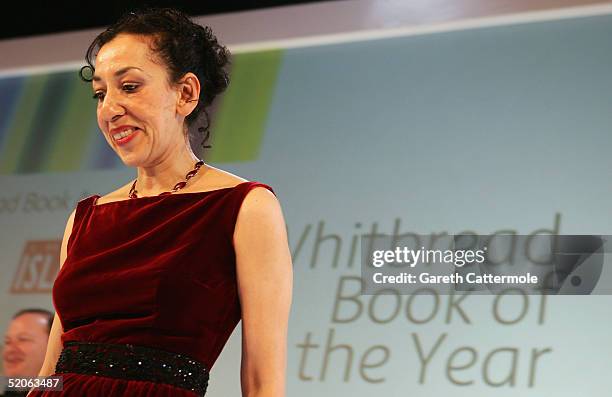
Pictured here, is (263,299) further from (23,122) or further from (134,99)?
(23,122)

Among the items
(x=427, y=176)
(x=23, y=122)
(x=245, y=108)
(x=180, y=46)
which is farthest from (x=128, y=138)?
(x=23, y=122)

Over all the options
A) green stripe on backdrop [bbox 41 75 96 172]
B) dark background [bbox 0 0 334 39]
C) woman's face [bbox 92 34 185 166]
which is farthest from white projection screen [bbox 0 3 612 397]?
woman's face [bbox 92 34 185 166]

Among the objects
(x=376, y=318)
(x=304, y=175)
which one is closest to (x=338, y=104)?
(x=304, y=175)

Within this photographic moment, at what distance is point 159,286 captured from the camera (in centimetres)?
111

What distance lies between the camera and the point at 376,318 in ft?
8.46

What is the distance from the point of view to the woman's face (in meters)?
1.19

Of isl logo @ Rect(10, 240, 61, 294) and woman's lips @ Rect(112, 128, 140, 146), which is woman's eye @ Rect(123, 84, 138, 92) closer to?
woman's lips @ Rect(112, 128, 140, 146)

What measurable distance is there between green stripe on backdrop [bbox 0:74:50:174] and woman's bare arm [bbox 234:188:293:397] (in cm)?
245

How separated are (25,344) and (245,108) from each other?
Result: 1.21m

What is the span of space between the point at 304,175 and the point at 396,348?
0.68 m

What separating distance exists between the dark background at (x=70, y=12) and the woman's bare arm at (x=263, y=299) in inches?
87.0

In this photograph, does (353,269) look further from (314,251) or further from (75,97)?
(75,97)

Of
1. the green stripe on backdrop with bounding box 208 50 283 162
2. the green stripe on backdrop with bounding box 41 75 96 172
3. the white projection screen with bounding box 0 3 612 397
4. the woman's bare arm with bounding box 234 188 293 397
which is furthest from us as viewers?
the green stripe on backdrop with bounding box 41 75 96 172

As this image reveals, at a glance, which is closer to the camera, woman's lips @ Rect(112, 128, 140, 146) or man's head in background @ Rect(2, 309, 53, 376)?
woman's lips @ Rect(112, 128, 140, 146)
